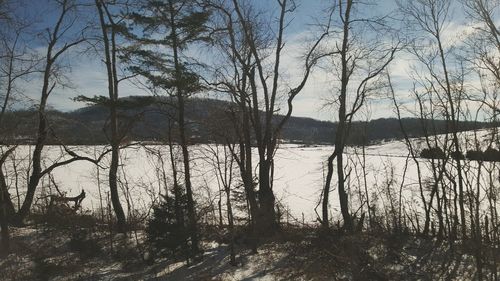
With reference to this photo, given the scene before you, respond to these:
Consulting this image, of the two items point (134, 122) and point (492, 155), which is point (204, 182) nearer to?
point (134, 122)

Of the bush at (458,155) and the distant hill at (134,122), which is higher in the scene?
the distant hill at (134,122)

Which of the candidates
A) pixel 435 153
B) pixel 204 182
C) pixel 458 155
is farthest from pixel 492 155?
pixel 204 182

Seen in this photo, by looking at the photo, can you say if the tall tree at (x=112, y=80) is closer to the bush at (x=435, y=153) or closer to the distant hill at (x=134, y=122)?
the distant hill at (x=134, y=122)

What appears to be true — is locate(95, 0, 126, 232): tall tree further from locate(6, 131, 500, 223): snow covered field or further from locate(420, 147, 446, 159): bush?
locate(420, 147, 446, 159): bush

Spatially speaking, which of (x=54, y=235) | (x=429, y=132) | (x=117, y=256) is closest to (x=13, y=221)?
(x=54, y=235)

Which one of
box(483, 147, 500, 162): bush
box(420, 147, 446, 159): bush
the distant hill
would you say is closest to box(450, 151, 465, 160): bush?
box(420, 147, 446, 159): bush

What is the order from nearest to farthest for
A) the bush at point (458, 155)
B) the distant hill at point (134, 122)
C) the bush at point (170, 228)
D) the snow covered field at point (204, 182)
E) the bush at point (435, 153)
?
the bush at point (170, 228) < the distant hill at point (134, 122) < the bush at point (458, 155) < the bush at point (435, 153) < the snow covered field at point (204, 182)

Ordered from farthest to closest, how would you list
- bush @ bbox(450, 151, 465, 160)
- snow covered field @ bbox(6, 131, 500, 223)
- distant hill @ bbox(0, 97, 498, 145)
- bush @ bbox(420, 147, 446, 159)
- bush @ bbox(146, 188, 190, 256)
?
snow covered field @ bbox(6, 131, 500, 223)
bush @ bbox(420, 147, 446, 159)
bush @ bbox(450, 151, 465, 160)
distant hill @ bbox(0, 97, 498, 145)
bush @ bbox(146, 188, 190, 256)

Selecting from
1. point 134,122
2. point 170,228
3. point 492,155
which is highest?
point 134,122

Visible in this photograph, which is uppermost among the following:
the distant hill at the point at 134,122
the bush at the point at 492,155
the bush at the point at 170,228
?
the distant hill at the point at 134,122

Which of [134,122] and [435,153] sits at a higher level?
[134,122]

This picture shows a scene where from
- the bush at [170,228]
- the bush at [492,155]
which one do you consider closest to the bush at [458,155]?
the bush at [492,155]

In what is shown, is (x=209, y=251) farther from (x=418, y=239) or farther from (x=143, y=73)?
(x=418, y=239)

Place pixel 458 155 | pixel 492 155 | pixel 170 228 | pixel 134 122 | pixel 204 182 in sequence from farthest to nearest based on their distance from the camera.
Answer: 1. pixel 204 182
2. pixel 134 122
3. pixel 458 155
4. pixel 492 155
5. pixel 170 228
